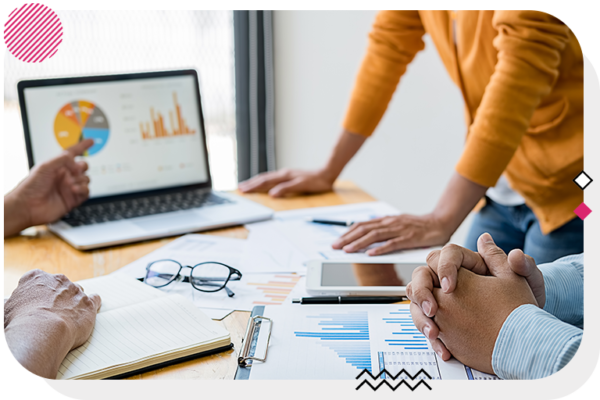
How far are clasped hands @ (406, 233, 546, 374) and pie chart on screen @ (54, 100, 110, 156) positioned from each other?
83 cm

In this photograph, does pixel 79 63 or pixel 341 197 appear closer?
A: pixel 341 197

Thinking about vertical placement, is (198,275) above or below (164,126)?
below

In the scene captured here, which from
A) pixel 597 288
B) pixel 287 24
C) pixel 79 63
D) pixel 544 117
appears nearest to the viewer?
pixel 597 288

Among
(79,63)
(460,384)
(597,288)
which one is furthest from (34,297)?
(79,63)

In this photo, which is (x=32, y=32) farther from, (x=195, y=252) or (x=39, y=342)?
(x=195, y=252)

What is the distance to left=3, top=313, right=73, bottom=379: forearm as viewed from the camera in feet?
1.75

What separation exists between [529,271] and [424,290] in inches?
4.8

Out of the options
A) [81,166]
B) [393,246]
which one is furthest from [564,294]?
[81,166]

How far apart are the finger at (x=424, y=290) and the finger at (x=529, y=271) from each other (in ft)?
0.29

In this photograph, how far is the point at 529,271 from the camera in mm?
615

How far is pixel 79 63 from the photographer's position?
2.13 metres

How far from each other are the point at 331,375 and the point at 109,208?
79cm

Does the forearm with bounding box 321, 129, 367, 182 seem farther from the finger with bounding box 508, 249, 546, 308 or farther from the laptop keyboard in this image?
the finger with bounding box 508, 249, 546, 308

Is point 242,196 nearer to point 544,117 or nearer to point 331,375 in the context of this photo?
point 544,117
